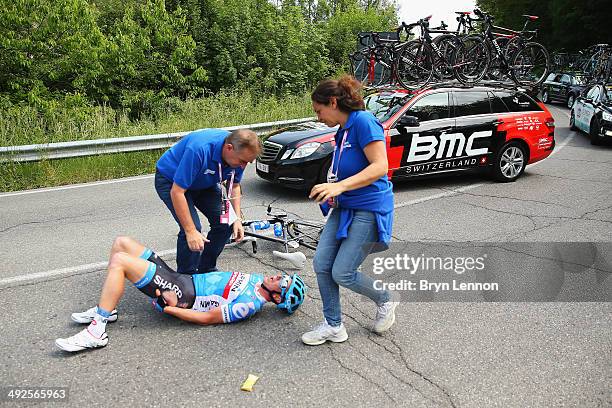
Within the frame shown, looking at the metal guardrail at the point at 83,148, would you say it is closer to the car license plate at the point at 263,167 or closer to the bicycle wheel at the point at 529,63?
the car license plate at the point at 263,167

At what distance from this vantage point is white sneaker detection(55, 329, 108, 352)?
12.3 feet

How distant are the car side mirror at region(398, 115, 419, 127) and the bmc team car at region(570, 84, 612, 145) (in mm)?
7493

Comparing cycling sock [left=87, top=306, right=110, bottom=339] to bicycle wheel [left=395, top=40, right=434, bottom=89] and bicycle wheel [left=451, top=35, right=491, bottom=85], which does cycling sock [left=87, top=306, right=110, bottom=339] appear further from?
bicycle wheel [left=451, top=35, right=491, bottom=85]

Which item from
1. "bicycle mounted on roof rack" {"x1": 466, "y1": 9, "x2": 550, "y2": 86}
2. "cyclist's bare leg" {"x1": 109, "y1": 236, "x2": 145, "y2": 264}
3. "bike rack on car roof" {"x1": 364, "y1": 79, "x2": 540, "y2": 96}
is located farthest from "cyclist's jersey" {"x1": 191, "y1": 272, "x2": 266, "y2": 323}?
"bicycle mounted on roof rack" {"x1": 466, "y1": 9, "x2": 550, "y2": 86}

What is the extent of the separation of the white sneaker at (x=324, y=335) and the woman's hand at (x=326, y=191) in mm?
1099

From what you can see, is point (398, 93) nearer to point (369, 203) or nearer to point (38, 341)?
point (369, 203)

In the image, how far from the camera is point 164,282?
4086mm

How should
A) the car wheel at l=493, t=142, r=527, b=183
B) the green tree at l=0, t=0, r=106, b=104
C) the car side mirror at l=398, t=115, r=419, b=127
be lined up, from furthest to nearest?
the green tree at l=0, t=0, r=106, b=104
the car wheel at l=493, t=142, r=527, b=183
the car side mirror at l=398, t=115, r=419, b=127

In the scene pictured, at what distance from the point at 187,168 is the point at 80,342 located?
1.44m

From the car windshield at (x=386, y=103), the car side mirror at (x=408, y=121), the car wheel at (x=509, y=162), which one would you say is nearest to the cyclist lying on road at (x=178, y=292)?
the car side mirror at (x=408, y=121)

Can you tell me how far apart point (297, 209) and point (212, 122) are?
6.99 meters

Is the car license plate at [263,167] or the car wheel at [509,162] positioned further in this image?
the car wheel at [509,162]

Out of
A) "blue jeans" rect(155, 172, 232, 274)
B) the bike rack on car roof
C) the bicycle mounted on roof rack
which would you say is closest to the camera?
"blue jeans" rect(155, 172, 232, 274)

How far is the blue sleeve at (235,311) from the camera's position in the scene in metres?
4.22
